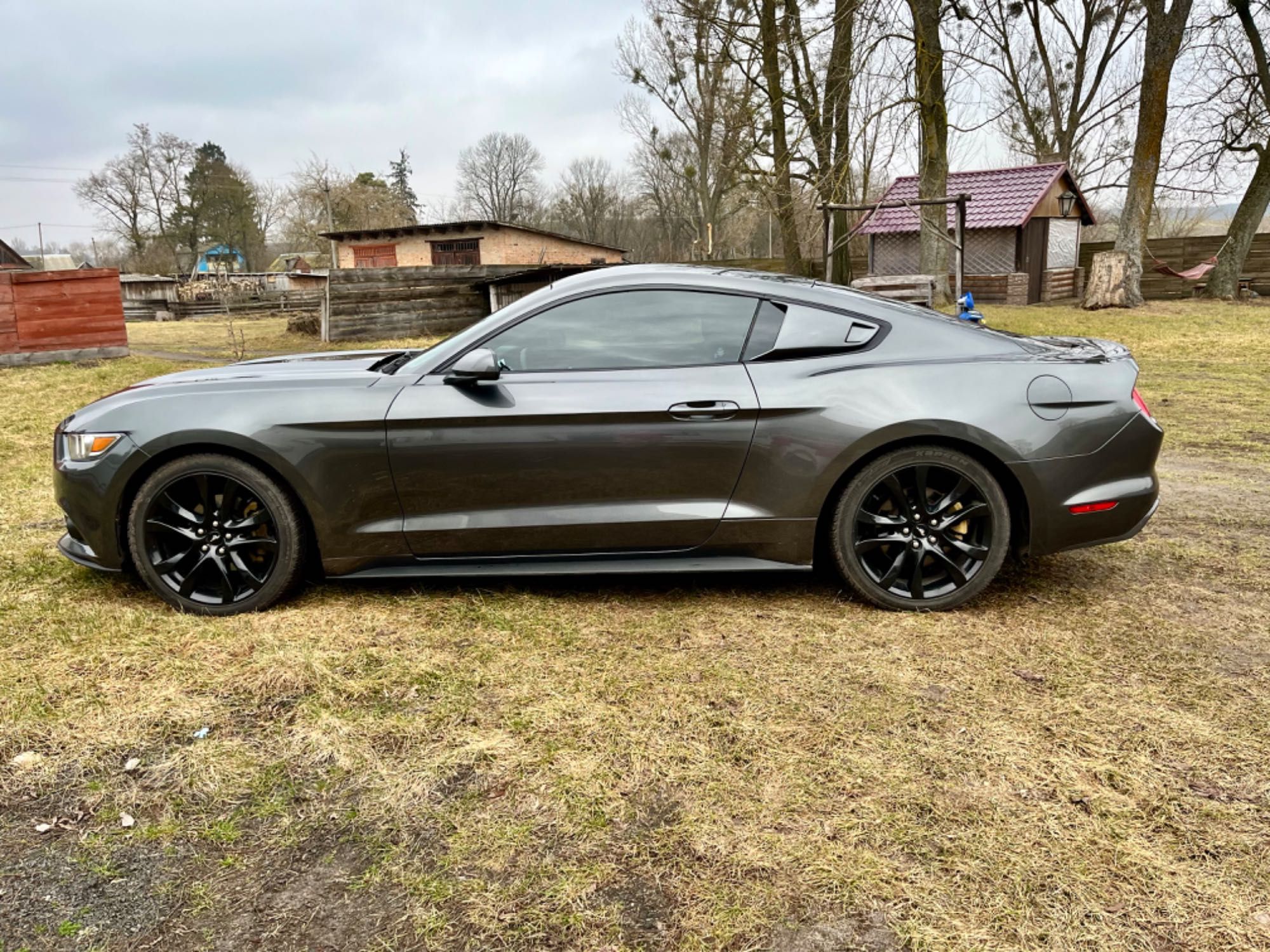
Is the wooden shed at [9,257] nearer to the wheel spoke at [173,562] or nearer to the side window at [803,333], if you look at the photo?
the wheel spoke at [173,562]

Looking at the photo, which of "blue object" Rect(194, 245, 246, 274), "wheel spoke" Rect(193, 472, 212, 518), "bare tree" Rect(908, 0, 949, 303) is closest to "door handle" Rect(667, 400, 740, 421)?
"wheel spoke" Rect(193, 472, 212, 518)

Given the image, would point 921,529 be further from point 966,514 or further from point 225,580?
point 225,580

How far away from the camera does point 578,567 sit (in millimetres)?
3467

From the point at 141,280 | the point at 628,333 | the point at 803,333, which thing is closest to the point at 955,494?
Answer: the point at 803,333

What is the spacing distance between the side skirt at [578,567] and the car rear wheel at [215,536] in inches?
10.8

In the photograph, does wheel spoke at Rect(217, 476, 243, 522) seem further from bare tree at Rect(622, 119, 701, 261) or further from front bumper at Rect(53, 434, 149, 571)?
bare tree at Rect(622, 119, 701, 261)

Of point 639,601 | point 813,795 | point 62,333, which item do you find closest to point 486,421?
point 639,601

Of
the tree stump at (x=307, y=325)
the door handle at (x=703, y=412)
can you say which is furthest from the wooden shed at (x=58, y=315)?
the door handle at (x=703, y=412)

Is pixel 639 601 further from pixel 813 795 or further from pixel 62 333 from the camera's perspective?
pixel 62 333

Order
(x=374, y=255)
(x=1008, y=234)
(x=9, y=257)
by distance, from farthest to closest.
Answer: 1. (x=9, y=257)
2. (x=374, y=255)
3. (x=1008, y=234)

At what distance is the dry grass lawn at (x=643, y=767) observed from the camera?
1899 mm

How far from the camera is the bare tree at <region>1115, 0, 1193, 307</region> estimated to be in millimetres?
17250

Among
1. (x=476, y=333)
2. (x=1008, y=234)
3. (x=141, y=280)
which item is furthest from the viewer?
(x=141, y=280)

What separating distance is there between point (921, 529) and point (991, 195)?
2366 centimetres
